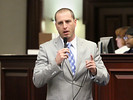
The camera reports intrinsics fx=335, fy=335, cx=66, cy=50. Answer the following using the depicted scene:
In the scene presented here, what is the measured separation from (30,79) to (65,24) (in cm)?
134

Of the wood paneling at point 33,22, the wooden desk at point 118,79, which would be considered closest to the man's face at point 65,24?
the wooden desk at point 118,79

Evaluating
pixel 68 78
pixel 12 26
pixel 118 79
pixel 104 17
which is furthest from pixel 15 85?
pixel 104 17

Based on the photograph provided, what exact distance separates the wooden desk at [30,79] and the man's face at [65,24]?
98cm

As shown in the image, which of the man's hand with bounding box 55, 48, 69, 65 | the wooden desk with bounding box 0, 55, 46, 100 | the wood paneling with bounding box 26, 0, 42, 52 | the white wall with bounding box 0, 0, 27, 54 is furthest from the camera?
the wood paneling with bounding box 26, 0, 42, 52

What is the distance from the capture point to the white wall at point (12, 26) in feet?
20.5

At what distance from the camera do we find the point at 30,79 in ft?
11.7

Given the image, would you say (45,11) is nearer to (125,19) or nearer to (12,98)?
(125,19)

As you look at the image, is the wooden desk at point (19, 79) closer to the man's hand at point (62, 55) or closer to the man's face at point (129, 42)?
the man's face at point (129, 42)

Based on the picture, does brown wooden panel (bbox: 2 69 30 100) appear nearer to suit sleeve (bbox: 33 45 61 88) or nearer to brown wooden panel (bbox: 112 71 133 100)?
brown wooden panel (bbox: 112 71 133 100)

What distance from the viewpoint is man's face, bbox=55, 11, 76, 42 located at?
237 cm

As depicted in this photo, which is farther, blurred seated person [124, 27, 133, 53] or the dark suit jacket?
blurred seated person [124, 27, 133, 53]

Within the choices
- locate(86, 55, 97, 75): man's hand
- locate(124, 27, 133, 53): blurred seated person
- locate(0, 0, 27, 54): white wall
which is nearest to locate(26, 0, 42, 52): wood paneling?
locate(0, 0, 27, 54): white wall

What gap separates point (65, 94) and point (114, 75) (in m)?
1.01

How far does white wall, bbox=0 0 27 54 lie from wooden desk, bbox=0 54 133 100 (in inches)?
101
